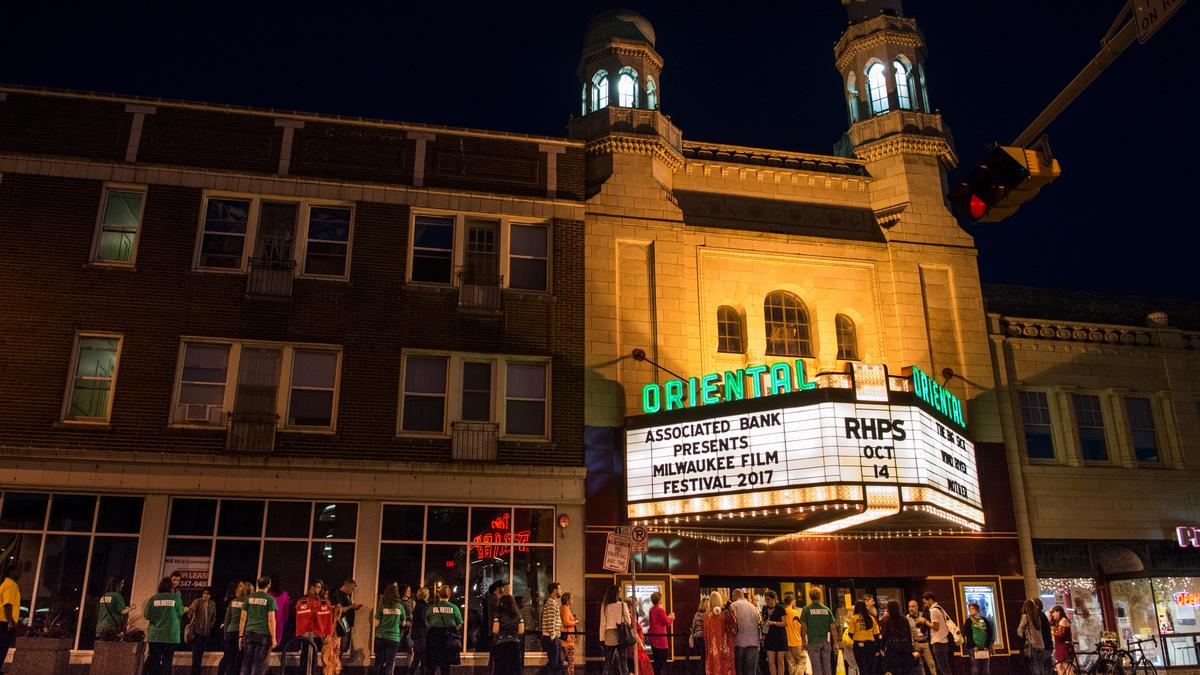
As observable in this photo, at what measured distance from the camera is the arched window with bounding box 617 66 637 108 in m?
28.0

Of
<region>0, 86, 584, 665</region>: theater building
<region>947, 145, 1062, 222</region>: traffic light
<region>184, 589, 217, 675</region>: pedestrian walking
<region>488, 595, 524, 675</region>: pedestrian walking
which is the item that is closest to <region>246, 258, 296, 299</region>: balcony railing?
<region>0, 86, 584, 665</region>: theater building

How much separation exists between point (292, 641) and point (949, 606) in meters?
16.2

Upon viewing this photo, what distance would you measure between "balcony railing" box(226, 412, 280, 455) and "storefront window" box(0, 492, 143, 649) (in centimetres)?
246

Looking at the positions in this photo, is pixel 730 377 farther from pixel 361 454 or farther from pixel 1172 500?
pixel 1172 500

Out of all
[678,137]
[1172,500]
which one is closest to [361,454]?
[678,137]

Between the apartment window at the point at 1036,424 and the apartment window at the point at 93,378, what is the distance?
24.4 m

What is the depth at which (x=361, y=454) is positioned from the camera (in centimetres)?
2264

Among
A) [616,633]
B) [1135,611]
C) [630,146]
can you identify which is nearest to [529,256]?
[630,146]

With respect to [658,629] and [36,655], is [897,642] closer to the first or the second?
[658,629]

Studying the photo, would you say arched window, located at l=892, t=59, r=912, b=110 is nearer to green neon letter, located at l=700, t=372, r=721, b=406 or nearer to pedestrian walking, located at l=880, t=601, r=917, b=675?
green neon letter, located at l=700, t=372, r=721, b=406

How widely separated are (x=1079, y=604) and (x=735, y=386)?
12.9 metres

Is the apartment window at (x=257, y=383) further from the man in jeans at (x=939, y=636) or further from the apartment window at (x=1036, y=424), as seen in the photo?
the apartment window at (x=1036, y=424)

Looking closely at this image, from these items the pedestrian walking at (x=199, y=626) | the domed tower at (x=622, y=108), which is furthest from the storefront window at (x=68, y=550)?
the domed tower at (x=622, y=108)

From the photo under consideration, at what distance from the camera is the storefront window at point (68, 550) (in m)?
20.4
